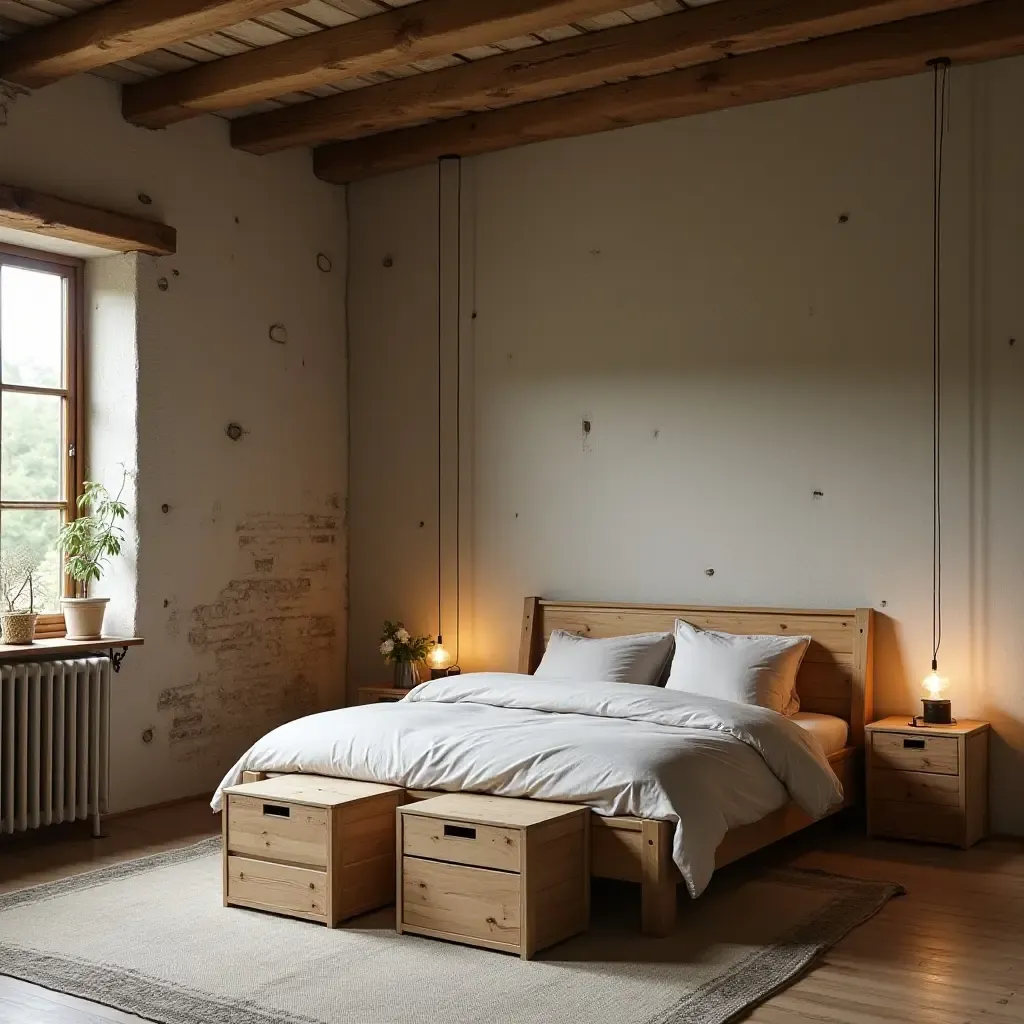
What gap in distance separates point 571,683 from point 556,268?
213 cm

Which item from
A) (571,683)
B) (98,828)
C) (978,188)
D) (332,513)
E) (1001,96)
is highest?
(1001,96)

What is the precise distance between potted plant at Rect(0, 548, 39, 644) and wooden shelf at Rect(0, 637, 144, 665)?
49 millimetres

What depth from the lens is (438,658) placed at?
6.12 metres

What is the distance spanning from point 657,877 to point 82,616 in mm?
2707

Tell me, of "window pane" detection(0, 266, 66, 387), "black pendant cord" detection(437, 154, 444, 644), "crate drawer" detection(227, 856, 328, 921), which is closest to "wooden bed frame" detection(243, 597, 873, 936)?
"crate drawer" detection(227, 856, 328, 921)

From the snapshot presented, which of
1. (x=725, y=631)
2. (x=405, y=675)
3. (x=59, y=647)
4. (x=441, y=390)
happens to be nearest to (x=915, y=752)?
(x=725, y=631)

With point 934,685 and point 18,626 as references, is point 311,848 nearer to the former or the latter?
point 18,626

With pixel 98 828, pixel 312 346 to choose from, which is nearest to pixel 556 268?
pixel 312 346

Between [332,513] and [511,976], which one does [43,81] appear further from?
[511,976]

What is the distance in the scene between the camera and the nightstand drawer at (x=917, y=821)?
4.70 m

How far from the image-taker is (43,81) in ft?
→ 16.2

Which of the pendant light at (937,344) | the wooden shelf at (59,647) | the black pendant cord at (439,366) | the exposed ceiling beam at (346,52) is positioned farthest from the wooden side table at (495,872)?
the exposed ceiling beam at (346,52)

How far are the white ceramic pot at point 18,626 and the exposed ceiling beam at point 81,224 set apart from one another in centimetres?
153

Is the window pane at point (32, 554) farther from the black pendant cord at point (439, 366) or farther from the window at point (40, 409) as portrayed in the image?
the black pendant cord at point (439, 366)
